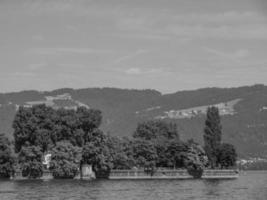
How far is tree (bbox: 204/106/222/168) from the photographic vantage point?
187250 mm

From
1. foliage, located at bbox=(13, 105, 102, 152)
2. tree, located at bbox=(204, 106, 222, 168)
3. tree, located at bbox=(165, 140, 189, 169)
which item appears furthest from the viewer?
tree, located at bbox=(204, 106, 222, 168)

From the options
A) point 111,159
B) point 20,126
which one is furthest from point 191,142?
point 20,126

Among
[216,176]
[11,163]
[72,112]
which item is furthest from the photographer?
[216,176]

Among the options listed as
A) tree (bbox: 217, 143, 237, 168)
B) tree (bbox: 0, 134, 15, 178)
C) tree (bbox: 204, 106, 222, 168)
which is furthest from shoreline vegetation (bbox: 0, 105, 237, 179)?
tree (bbox: 217, 143, 237, 168)

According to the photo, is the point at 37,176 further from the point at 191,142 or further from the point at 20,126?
the point at 191,142

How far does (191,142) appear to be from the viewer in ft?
611

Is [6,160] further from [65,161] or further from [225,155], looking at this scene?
[225,155]

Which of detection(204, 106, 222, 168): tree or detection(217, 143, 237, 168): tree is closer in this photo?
detection(217, 143, 237, 168): tree

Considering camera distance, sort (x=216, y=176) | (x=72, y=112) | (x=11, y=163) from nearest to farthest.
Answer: (x=11, y=163) < (x=72, y=112) < (x=216, y=176)

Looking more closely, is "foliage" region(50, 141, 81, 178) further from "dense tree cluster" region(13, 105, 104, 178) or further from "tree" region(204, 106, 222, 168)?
"tree" region(204, 106, 222, 168)

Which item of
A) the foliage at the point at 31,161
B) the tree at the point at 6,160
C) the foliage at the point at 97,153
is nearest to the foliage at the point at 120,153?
the foliage at the point at 97,153

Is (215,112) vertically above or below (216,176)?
above

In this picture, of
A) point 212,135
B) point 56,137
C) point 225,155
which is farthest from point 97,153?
point 225,155

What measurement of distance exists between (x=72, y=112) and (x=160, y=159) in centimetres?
2293
